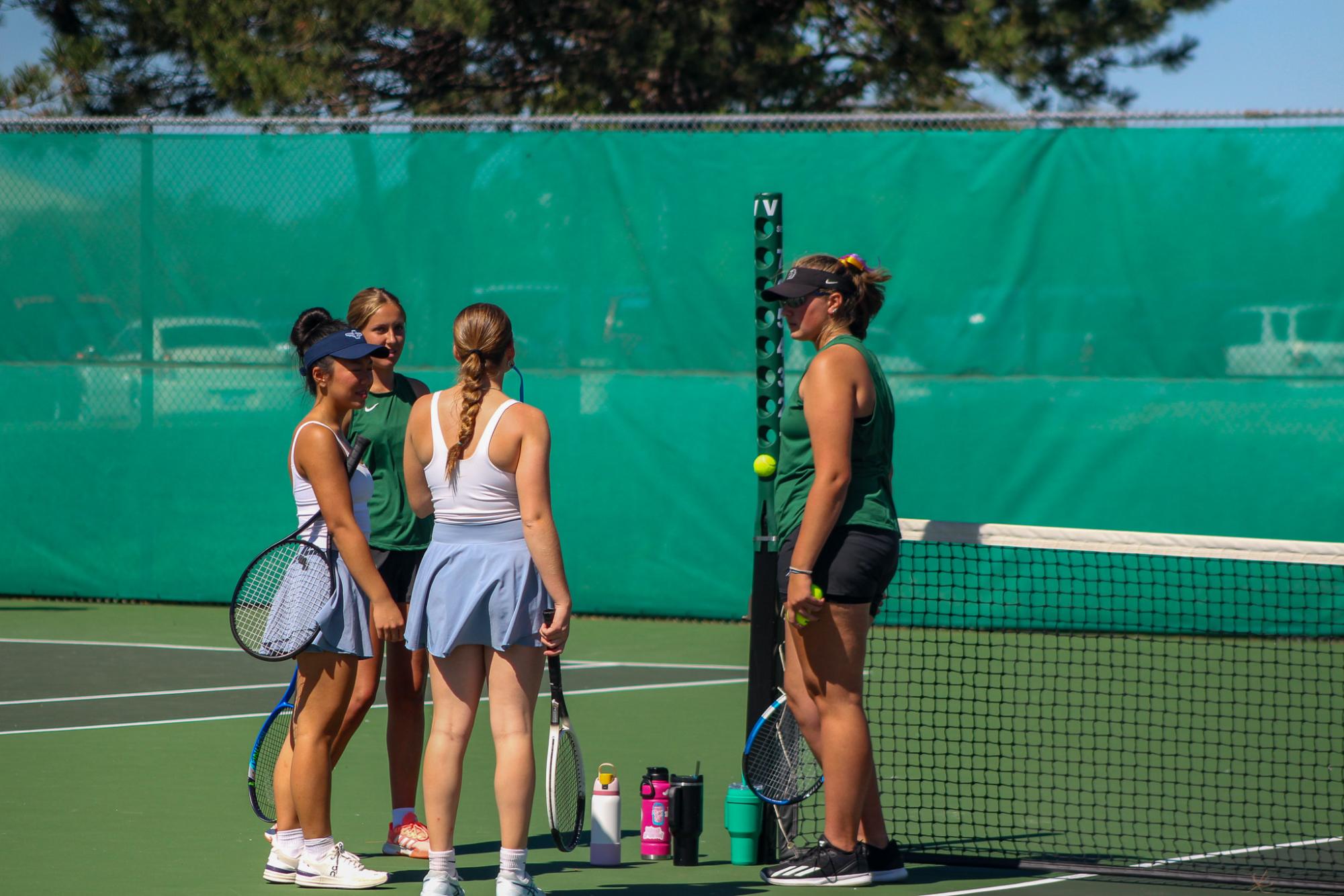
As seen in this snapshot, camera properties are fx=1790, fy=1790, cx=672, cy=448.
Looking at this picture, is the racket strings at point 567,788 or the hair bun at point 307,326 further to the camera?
the hair bun at point 307,326

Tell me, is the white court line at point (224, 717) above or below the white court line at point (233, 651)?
below

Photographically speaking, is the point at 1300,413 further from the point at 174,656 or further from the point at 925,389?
the point at 174,656

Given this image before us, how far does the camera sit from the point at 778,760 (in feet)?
18.5

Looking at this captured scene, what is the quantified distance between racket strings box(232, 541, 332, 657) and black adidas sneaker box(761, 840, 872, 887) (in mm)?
1595

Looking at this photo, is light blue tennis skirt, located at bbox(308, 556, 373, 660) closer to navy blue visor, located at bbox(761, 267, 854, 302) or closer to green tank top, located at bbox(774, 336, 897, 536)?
green tank top, located at bbox(774, 336, 897, 536)

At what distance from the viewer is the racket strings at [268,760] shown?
570 centimetres

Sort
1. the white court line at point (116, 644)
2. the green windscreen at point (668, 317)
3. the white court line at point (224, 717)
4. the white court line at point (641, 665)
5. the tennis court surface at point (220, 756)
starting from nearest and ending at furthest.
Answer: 1. the tennis court surface at point (220, 756)
2. the white court line at point (224, 717)
3. the white court line at point (641, 665)
4. the white court line at point (116, 644)
5. the green windscreen at point (668, 317)

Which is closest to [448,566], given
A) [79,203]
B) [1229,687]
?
[1229,687]


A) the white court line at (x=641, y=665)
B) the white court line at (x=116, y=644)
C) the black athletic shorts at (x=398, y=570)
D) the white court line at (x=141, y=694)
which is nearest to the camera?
the black athletic shorts at (x=398, y=570)

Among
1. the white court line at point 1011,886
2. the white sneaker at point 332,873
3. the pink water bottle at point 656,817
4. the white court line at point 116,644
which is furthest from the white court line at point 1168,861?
the white court line at point 116,644

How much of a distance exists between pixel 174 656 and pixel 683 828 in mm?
5188

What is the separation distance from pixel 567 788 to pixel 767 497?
3.91 feet

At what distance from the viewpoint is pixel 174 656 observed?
10.0 meters

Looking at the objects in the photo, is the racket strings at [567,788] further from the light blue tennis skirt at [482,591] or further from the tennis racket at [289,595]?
the tennis racket at [289,595]
